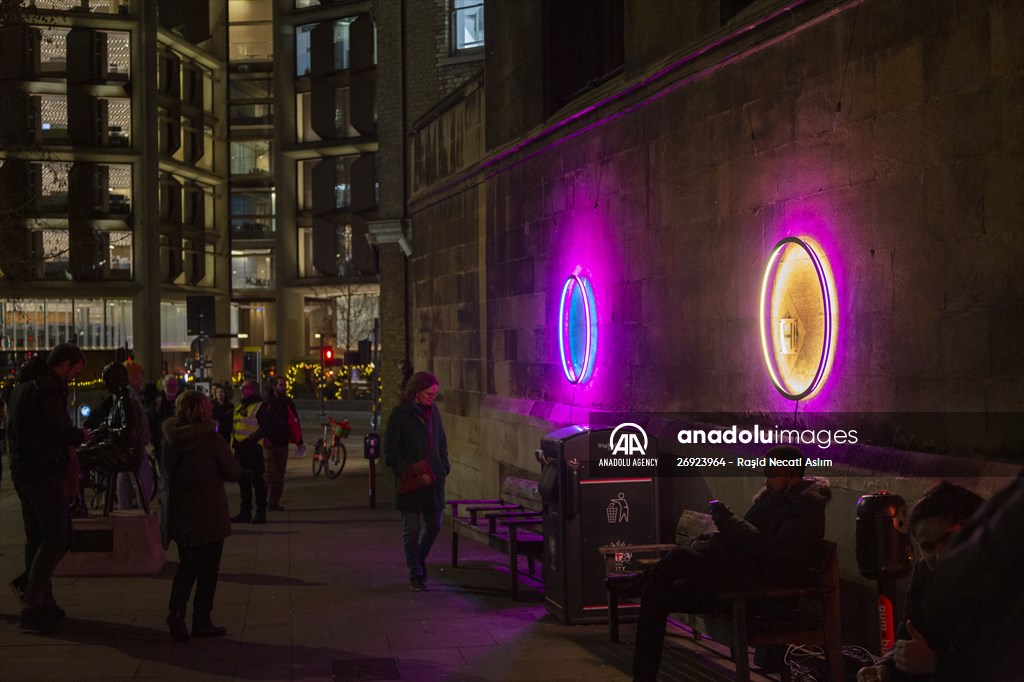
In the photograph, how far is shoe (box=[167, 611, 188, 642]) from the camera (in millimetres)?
8396

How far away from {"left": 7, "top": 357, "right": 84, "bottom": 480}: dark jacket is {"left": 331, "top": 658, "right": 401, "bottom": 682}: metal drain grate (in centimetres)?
261

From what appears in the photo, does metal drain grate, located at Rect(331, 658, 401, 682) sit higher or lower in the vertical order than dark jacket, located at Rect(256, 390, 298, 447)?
lower

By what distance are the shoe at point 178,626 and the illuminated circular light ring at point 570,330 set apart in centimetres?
478

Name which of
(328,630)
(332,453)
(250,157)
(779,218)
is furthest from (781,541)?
(250,157)

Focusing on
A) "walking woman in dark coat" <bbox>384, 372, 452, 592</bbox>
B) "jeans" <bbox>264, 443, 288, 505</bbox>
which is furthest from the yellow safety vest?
"walking woman in dark coat" <bbox>384, 372, 452, 592</bbox>

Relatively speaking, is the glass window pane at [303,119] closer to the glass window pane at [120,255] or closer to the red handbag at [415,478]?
the glass window pane at [120,255]

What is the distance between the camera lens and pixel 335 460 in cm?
2241

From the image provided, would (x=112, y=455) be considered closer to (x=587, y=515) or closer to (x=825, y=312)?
(x=587, y=515)

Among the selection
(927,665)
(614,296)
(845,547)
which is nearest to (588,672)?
(845,547)

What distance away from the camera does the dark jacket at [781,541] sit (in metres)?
6.55

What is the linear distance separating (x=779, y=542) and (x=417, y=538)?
4.42 meters

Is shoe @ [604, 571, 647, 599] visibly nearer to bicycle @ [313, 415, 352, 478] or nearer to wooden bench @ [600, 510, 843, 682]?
wooden bench @ [600, 510, 843, 682]

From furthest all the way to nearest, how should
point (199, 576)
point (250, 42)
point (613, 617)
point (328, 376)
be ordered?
1. point (250, 42)
2. point (328, 376)
3. point (199, 576)
4. point (613, 617)

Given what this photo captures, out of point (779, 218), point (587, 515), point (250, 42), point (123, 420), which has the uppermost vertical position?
point (250, 42)
